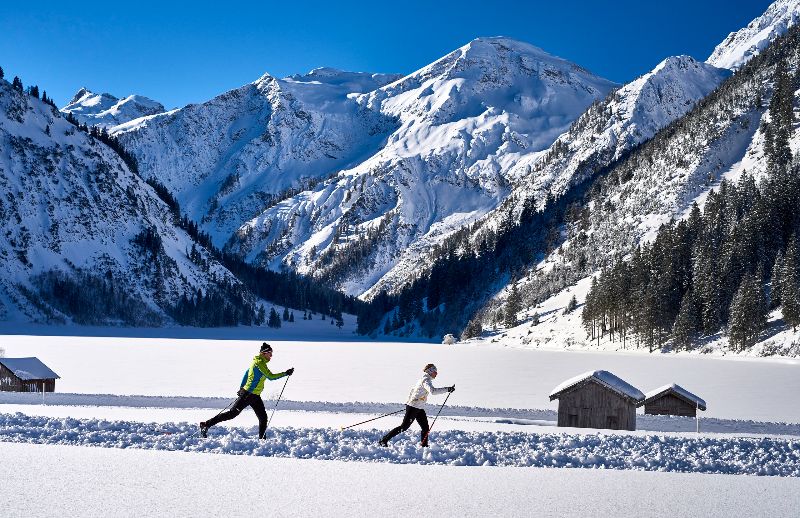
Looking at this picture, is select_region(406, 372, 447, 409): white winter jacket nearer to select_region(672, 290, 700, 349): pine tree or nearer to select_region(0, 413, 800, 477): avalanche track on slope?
select_region(0, 413, 800, 477): avalanche track on slope

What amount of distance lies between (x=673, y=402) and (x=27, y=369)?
33152 mm

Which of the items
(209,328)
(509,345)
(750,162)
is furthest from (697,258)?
(209,328)

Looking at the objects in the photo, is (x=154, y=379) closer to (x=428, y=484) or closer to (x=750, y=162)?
(x=428, y=484)

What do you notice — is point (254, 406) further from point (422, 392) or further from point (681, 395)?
point (681, 395)

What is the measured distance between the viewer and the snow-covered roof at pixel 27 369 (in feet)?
120

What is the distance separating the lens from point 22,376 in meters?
36.6

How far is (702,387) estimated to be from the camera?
154ft

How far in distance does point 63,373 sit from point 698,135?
481ft

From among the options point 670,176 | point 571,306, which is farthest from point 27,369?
point 670,176

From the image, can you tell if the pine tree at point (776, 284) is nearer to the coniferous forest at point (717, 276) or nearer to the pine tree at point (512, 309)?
the coniferous forest at point (717, 276)

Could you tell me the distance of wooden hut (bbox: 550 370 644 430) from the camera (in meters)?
26.9

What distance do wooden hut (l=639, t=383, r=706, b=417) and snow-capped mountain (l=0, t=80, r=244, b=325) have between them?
153 metres

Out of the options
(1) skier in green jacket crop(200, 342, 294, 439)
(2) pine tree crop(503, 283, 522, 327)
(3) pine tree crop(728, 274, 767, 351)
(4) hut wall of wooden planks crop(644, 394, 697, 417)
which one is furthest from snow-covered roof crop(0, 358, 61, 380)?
(2) pine tree crop(503, 283, 522, 327)

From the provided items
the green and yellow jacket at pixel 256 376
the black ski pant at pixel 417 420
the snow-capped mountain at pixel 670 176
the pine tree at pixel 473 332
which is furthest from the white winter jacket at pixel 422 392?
the pine tree at pixel 473 332
